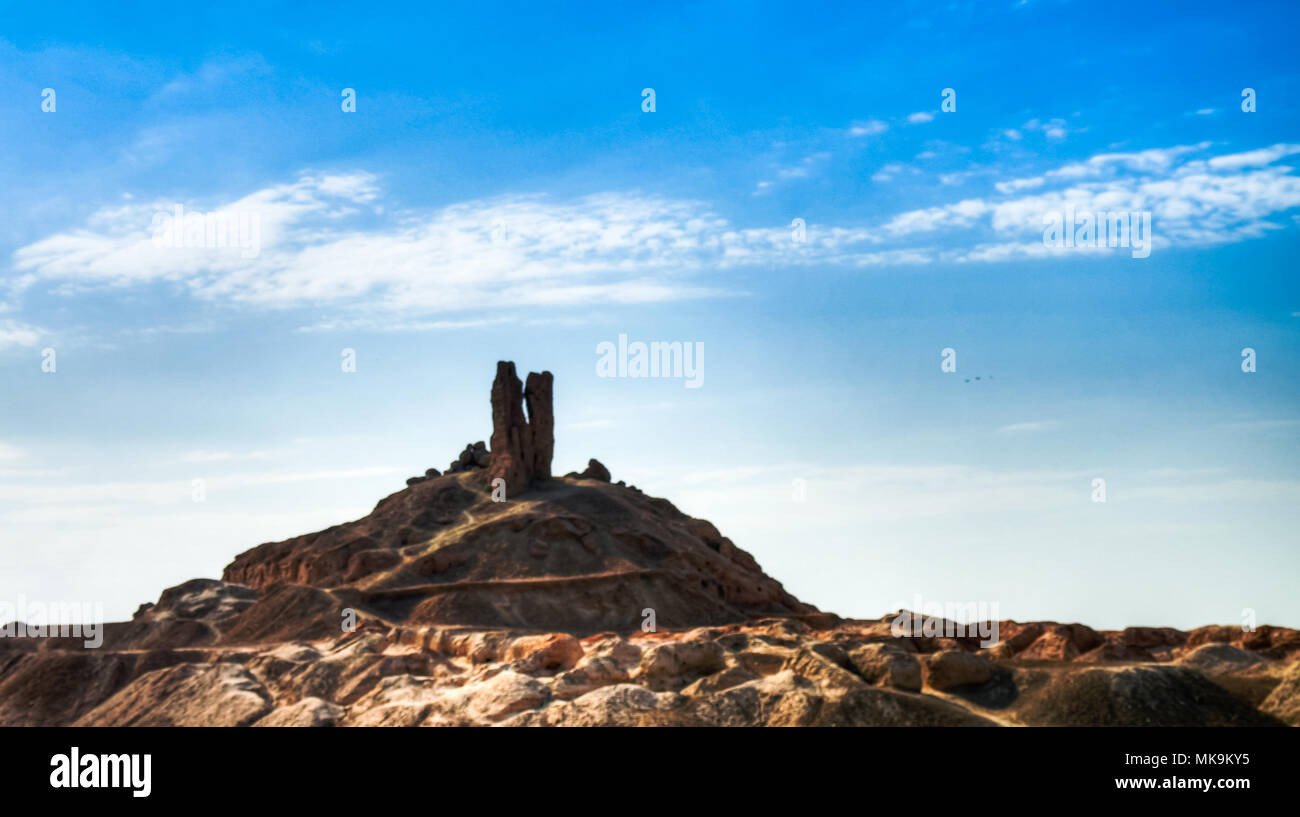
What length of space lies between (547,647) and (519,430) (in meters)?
36.6

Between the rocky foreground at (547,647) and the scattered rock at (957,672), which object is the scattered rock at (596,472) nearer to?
the rocky foreground at (547,647)

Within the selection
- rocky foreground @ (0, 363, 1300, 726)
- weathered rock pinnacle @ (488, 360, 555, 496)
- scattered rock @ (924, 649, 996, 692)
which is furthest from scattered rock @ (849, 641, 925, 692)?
weathered rock pinnacle @ (488, 360, 555, 496)

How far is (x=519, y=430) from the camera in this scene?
79000 mm

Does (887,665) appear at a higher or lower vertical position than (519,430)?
lower

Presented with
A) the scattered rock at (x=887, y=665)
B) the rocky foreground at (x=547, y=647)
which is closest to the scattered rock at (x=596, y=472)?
the rocky foreground at (x=547, y=647)

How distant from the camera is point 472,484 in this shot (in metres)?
81.3

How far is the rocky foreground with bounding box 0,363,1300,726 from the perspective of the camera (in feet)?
112

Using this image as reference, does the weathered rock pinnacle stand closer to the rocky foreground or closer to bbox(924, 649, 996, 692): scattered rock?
the rocky foreground

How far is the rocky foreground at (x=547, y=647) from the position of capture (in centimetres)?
3425

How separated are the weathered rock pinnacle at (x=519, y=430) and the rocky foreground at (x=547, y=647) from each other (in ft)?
0.44

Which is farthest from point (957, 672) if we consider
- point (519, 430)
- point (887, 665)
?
point (519, 430)

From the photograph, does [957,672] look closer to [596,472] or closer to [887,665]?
[887,665]
